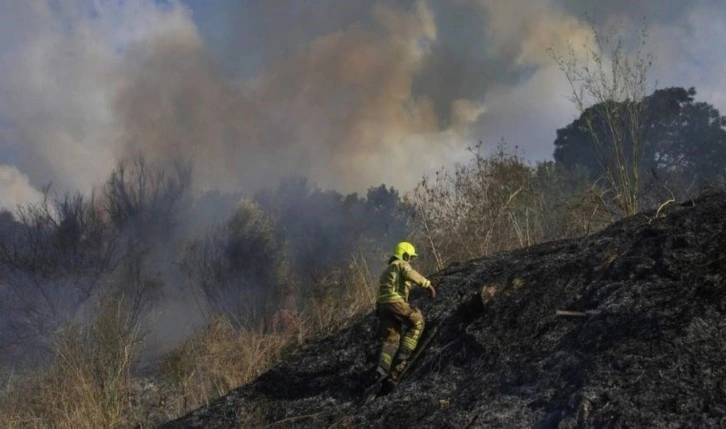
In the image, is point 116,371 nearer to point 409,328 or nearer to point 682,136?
point 409,328

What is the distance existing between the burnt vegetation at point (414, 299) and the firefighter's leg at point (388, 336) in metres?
0.46

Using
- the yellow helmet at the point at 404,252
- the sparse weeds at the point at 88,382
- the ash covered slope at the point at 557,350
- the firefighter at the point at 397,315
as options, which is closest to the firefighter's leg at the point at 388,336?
the firefighter at the point at 397,315

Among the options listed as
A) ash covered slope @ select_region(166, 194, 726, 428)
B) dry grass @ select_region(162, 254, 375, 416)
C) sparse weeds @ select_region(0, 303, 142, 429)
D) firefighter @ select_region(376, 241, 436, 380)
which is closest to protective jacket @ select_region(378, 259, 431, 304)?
firefighter @ select_region(376, 241, 436, 380)

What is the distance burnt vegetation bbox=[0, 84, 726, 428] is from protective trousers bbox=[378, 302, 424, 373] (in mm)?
349

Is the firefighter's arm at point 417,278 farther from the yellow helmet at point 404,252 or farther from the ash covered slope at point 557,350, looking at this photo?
the ash covered slope at point 557,350

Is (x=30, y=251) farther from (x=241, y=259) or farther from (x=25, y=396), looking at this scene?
(x=25, y=396)

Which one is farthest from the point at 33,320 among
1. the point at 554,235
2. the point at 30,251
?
the point at 554,235

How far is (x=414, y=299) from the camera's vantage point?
11172mm

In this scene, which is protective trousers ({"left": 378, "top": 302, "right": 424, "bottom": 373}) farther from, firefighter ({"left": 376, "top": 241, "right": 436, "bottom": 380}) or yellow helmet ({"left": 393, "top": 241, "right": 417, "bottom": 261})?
yellow helmet ({"left": 393, "top": 241, "right": 417, "bottom": 261})

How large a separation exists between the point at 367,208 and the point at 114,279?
1504 cm

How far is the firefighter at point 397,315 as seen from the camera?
9.65 metres

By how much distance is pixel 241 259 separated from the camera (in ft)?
109

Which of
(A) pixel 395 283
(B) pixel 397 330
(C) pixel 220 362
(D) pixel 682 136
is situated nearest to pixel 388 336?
(B) pixel 397 330

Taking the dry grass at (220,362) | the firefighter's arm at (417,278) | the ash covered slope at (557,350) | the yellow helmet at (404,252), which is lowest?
the ash covered slope at (557,350)
